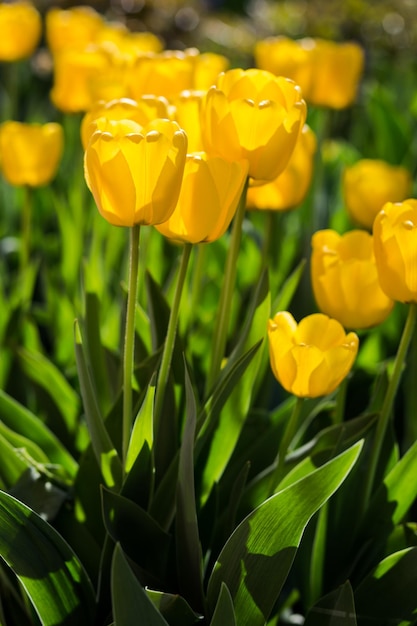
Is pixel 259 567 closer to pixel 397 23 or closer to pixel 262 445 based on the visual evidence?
pixel 262 445

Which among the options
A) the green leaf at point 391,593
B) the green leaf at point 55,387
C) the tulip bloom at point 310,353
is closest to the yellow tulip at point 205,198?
the tulip bloom at point 310,353

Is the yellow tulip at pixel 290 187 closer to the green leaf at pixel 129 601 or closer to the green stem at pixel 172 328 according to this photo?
the green stem at pixel 172 328

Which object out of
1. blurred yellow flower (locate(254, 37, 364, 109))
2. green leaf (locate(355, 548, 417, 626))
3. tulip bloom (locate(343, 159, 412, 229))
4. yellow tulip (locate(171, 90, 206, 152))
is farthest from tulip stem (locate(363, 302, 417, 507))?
blurred yellow flower (locate(254, 37, 364, 109))

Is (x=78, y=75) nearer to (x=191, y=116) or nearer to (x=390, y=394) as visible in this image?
(x=191, y=116)

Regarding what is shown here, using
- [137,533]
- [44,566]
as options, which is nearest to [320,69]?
[137,533]

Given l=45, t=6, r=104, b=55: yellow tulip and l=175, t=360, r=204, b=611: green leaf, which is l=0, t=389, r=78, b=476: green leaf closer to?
l=175, t=360, r=204, b=611: green leaf

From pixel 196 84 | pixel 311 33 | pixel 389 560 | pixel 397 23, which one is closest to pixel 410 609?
pixel 389 560
